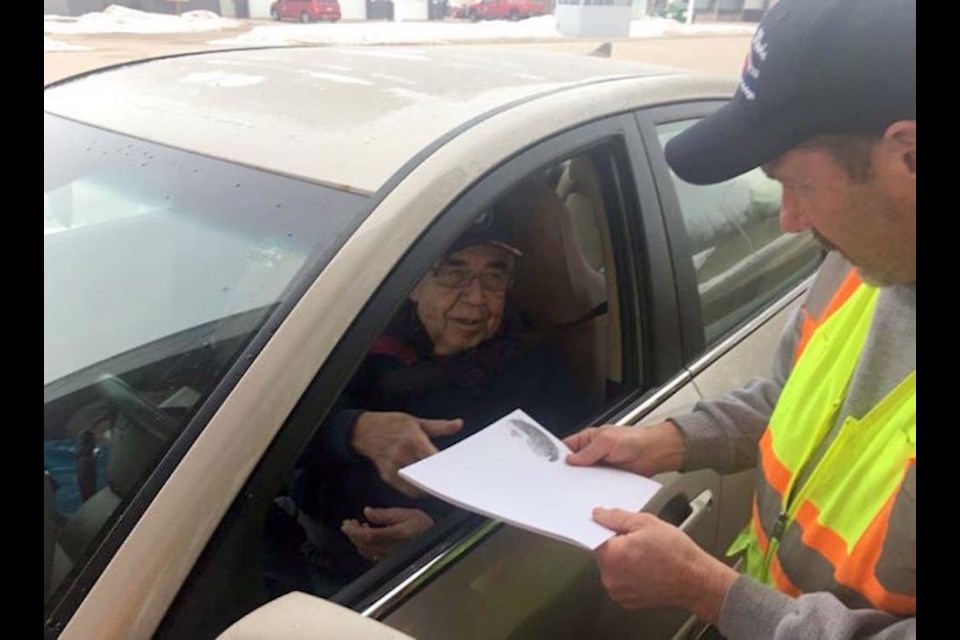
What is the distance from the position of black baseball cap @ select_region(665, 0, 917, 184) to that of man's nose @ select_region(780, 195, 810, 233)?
0.07m

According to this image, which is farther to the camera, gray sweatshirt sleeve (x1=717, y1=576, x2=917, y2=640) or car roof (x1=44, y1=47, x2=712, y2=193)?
car roof (x1=44, y1=47, x2=712, y2=193)

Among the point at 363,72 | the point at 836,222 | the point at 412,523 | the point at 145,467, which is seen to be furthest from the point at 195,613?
the point at 363,72

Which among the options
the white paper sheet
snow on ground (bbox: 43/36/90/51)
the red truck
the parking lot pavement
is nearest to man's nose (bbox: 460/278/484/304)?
the white paper sheet

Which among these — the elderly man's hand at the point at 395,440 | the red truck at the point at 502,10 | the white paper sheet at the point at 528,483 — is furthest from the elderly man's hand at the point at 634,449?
the red truck at the point at 502,10

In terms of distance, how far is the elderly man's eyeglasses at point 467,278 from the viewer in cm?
194

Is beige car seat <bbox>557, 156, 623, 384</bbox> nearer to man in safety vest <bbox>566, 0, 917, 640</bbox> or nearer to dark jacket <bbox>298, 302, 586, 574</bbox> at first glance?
dark jacket <bbox>298, 302, 586, 574</bbox>

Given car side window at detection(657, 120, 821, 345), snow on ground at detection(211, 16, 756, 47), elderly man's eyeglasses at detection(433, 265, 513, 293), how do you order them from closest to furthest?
elderly man's eyeglasses at detection(433, 265, 513, 293)
car side window at detection(657, 120, 821, 345)
snow on ground at detection(211, 16, 756, 47)

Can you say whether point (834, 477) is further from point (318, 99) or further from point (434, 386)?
point (318, 99)

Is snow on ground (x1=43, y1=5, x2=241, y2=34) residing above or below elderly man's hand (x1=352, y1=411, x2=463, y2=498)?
above

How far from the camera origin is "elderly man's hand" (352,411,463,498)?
5.24 ft

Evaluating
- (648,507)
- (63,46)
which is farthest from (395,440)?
A: (63,46)

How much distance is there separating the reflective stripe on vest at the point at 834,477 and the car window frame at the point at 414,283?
46 cm

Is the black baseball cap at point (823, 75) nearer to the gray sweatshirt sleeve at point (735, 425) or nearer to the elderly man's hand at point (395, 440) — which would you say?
the gray sweatshirt sleeve at point (735, 425)
